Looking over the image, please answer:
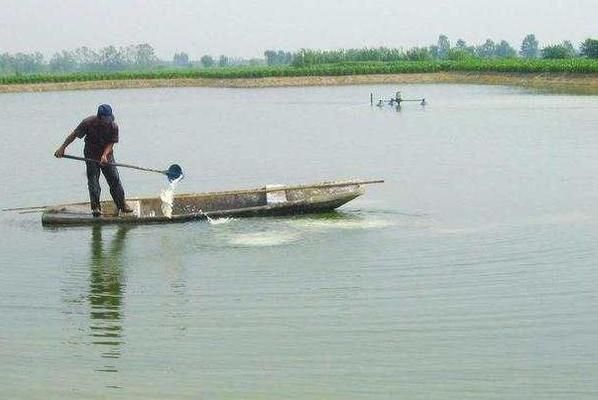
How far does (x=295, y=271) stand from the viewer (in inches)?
354

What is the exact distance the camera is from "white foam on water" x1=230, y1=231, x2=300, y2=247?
1037 centimetres

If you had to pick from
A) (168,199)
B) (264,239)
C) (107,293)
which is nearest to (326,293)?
(107,293)

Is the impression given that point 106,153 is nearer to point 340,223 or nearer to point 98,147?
point 98,147

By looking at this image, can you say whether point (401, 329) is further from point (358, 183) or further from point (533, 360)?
point (358, 183)

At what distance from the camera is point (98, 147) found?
1148 centimetres

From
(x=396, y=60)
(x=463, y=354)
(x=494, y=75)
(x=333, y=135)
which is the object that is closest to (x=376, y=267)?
(x=463, y=354)

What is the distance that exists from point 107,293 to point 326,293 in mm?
1950

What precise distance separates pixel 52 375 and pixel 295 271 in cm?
322

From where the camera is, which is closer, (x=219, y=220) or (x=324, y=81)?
(x=219, y=220)

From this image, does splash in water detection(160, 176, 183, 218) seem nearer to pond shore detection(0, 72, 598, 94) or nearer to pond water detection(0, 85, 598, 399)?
pond water detection(0, 85, 598, 399)

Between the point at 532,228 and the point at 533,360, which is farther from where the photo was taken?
the point at 532,228

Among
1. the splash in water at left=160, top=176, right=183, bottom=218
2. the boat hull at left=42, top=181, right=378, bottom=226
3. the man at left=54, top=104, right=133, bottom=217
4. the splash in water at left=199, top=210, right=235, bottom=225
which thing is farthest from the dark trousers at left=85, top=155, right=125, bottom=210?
the splash in water at left=199, top=210, right=235, bottom=225

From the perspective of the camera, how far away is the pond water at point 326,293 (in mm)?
6074

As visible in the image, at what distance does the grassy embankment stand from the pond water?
1634 inches
